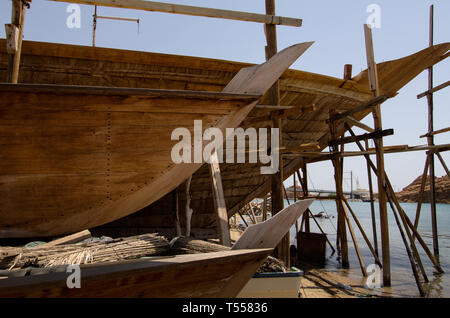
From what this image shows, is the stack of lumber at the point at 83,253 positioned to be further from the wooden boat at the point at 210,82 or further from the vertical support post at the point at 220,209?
the wooden boat at the point at 210,82

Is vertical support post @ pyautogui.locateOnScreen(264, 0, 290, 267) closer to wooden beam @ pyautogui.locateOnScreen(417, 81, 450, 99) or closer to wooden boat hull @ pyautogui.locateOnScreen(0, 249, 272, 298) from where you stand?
wooden boat hull @ pyautogui.locateOnScreen(0, 249, 272, 298)

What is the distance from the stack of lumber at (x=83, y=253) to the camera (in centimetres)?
266

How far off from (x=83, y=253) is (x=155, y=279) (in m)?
1.09

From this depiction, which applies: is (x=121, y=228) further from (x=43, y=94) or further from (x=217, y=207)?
(x=43, y=94)

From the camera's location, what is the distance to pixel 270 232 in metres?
2.44

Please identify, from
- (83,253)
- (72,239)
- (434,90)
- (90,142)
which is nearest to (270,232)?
(83,253)

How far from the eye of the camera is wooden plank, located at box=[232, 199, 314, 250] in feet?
7.94

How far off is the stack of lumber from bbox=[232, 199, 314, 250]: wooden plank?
1.09 meters

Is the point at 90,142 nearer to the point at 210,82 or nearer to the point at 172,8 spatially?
the point at 172,8
